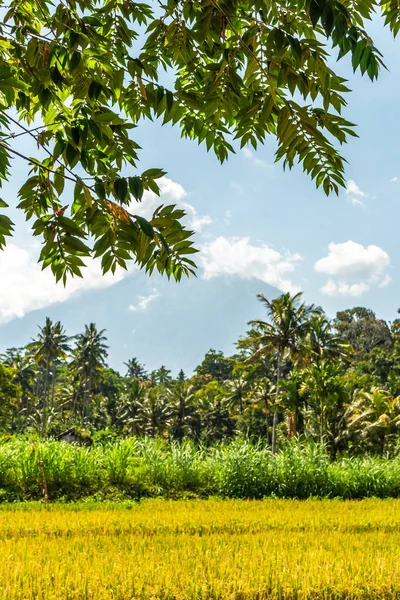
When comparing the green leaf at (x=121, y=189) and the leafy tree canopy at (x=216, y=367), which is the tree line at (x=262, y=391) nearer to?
the leafy tree canopy at (x=216, y=367)

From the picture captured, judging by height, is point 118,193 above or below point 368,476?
above

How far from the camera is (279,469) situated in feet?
45.0

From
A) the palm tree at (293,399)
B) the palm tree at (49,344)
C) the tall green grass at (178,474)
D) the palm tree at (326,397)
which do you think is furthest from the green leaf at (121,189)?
the palm tree at (49,344)

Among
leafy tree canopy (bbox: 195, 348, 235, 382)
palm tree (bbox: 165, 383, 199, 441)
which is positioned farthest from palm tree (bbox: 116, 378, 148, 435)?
leafy tree canopy (bbox: 195, 348, 235, 382)

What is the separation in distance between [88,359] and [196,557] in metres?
43.8

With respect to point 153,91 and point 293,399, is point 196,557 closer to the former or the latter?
point 153,91

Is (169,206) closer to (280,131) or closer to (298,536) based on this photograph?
(280,131)

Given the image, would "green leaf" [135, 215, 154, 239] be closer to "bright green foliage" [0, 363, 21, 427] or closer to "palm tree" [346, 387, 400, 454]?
"palm tree" [346, 387, 400, 454]

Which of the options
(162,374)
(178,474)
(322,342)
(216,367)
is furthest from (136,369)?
(178,474)

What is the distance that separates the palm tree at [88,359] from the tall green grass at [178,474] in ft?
111

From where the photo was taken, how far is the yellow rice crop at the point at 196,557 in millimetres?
4301

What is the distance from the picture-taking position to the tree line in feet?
94.3

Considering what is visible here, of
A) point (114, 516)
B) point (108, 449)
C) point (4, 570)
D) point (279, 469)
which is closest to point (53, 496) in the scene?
point (108, 449)

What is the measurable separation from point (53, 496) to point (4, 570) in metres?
8.18
